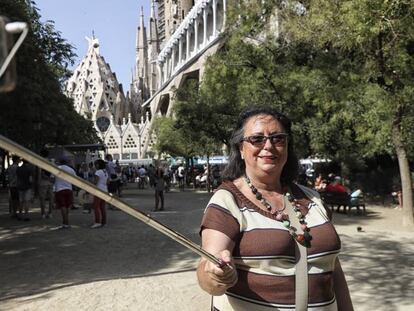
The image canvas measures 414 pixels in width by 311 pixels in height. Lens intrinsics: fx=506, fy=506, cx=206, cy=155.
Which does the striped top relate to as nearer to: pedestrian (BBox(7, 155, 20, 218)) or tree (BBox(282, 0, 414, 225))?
tree (BBox(282, 0, 414, 225))

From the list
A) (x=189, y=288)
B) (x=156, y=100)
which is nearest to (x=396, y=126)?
(x=189, y=288)

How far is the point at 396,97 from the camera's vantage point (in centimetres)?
1056

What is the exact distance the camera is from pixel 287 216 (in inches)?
78.6

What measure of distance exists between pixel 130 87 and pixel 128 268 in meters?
110

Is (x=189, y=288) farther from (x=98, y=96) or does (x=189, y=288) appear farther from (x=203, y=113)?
(x=98, y=96)

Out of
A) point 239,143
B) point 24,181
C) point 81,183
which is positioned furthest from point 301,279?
point 24,181

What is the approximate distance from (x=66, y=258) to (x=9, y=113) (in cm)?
670

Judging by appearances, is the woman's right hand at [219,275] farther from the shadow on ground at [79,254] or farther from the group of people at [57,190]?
the group of people at [57,190]

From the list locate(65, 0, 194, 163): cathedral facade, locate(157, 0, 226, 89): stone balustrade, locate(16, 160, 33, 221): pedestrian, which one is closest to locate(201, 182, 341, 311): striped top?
locate(16, 160, 33, 221): pedestrian

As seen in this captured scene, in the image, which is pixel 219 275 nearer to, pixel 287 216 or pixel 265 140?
pixel 287 216

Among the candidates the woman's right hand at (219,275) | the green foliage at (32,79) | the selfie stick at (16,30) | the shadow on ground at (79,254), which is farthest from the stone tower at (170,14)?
the selfie stick at (16,30)

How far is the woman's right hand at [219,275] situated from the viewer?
1.70m

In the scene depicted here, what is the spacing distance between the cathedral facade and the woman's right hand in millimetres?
76898

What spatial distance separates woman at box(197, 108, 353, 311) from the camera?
184cm
